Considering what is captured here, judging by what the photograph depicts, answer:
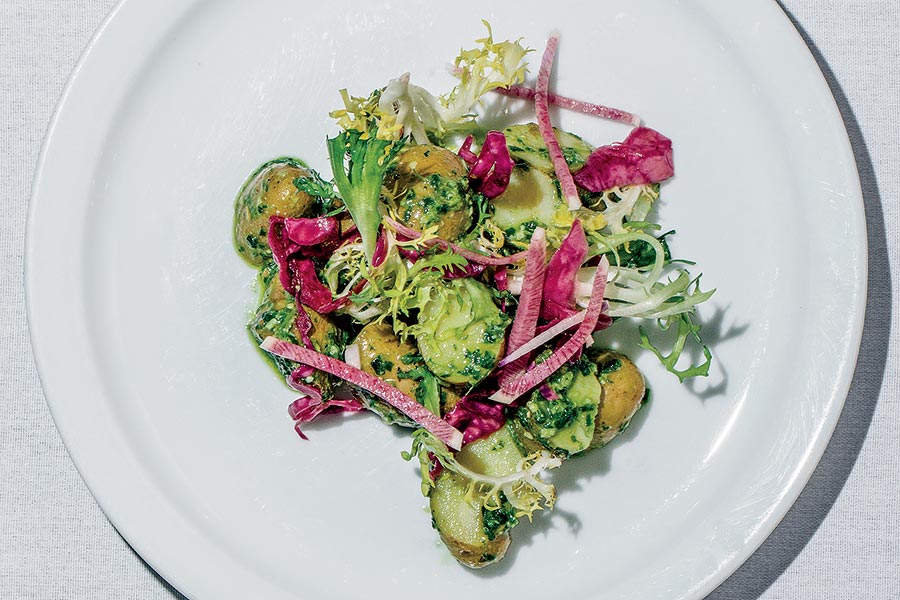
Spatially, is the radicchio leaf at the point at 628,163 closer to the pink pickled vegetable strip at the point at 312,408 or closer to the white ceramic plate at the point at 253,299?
the white ceramic plate at the point at 253,299

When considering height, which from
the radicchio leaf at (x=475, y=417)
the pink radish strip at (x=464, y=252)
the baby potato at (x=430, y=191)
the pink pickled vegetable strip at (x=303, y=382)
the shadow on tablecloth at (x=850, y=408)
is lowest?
the shadow on tablecloth at (x=850, y=408)

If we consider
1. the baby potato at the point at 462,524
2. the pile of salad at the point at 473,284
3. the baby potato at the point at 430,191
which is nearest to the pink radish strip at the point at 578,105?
the pile of salad at the point at 473,284

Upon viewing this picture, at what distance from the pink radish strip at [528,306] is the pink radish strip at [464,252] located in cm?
4

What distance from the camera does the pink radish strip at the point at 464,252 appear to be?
198cm

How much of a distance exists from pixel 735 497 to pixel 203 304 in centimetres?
152

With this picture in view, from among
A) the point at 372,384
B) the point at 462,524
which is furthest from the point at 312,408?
the point at 462,524

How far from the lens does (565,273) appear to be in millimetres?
2008

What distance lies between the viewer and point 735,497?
215cm

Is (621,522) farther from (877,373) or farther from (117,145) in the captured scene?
(117,145)

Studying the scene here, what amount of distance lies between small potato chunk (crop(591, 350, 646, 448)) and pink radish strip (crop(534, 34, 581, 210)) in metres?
0.40

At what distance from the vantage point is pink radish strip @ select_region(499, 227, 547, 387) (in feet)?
6.42

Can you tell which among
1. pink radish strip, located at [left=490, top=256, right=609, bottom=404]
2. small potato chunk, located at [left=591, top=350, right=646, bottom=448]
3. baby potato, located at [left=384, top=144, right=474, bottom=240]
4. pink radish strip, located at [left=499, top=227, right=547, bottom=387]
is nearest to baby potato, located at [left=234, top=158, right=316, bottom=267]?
baby potato, located at [left=384, top=144, right=474, bottom=240]

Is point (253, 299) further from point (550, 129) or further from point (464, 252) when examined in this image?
point (550, 129)

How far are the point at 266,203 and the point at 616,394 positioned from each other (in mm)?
1004
